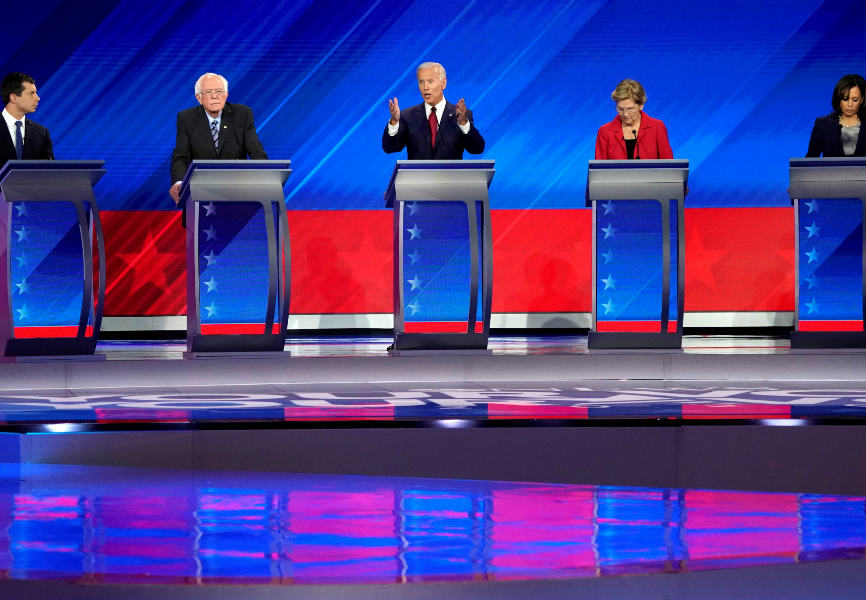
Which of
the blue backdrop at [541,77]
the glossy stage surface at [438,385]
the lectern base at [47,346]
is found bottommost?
the glossy stage surface at [438,385]

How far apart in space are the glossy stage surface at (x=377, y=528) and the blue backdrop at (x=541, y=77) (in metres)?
5.50

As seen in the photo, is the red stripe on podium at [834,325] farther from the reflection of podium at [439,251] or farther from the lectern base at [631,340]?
the reflection of podium at [439,251]

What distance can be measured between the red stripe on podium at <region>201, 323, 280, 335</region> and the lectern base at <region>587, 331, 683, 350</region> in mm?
1459

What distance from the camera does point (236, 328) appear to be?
5781 mm

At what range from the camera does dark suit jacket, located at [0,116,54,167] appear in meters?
5.93

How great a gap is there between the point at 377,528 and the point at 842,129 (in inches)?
165

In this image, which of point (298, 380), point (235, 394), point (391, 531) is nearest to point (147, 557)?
point (391, 531)

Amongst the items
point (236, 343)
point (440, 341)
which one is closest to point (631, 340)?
point (440, 341)

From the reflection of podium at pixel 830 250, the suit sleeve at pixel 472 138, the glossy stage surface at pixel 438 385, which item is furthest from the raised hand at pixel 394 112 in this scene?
the reflection of podium at pixel 830 250

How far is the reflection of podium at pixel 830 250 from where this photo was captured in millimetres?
5930

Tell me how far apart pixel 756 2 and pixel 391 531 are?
700cm

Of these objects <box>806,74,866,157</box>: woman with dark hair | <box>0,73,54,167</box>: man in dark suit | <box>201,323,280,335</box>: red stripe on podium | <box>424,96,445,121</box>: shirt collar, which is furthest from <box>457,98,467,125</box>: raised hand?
<box>0,73,54,167</box>: man in dark suit

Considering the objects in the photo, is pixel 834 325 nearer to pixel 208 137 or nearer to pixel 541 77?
pixel 208 137

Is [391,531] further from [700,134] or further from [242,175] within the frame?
[700,134]
